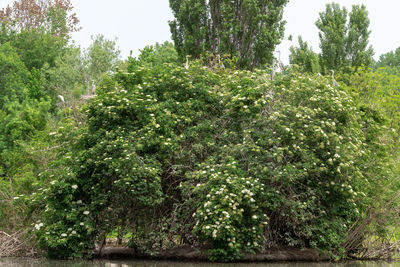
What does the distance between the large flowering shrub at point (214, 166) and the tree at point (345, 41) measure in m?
17.6

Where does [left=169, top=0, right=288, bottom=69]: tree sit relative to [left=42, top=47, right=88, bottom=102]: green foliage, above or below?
above

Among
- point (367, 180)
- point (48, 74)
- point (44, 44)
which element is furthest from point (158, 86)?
point (44, 44)

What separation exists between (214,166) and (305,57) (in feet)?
71.9

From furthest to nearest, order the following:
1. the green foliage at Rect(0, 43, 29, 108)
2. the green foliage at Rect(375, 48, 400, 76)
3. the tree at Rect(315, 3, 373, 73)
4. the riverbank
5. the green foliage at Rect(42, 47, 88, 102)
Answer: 1. the green foliage at Rect(375, 48, 400, 76)
2. the green foliage at Rect(42, 47, 88, 102)
3. the green foliage at Rect(0, 43, 29, 108)
4. the tree at Rect(315, 3, 373, 73)
5. the riverbank

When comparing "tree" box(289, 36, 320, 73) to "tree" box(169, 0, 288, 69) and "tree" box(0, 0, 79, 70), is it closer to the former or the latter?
"tree" box(169, 0, 288, 69)

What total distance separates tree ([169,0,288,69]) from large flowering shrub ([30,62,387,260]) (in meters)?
10.3

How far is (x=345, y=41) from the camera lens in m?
31.0

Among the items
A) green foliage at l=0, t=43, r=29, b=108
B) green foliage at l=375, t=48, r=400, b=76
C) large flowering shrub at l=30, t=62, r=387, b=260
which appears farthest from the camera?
green foliage at l=375, t=48, r=400, b=76

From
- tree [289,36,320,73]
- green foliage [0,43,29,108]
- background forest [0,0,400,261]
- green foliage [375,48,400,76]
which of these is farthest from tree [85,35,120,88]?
green foliage [375,48,400,76]

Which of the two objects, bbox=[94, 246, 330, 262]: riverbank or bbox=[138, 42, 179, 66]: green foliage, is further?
bbox=[138, 42, 179, 66]: green foliage

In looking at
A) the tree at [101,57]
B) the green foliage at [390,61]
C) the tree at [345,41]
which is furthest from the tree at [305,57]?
the green foliage at [390,61]

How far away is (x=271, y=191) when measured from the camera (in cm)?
1238

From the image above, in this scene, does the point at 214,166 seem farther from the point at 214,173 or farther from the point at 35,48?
the point at 35,48

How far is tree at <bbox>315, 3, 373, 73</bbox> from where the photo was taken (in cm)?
3080
